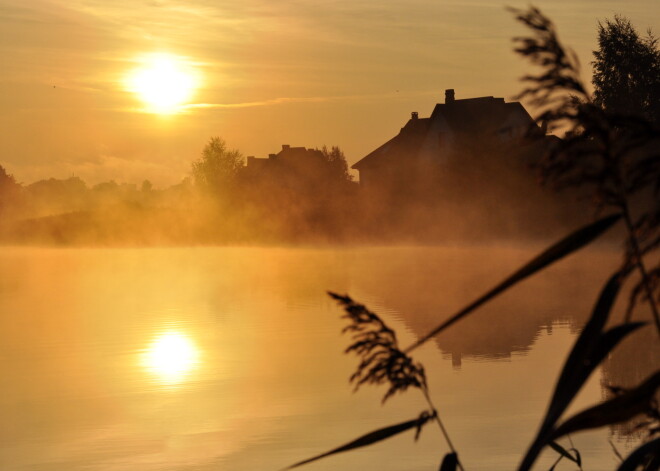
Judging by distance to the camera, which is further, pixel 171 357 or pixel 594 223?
pixel 171 357

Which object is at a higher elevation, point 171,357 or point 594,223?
point 171,357

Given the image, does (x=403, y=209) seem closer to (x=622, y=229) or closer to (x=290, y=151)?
(x=622, y=229)

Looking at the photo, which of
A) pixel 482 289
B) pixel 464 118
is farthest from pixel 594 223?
pixel 464 118

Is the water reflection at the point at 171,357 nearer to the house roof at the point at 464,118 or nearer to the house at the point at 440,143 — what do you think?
the house at the point at 440,143

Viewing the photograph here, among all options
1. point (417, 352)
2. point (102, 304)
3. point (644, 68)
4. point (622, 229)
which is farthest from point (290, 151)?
point (417, 352)

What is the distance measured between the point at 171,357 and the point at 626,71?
37.5 metres

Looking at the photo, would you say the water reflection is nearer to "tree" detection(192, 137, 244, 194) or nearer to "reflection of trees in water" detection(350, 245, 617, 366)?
"reflection of trees in water" detection(350, 245, 617, 366)

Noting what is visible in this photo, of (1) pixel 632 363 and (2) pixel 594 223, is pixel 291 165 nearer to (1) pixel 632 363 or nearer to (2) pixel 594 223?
(1) pixel 632 363

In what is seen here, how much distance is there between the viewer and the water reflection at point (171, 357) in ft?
46.2

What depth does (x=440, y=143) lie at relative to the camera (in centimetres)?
6147

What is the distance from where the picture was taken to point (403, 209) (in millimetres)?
53062

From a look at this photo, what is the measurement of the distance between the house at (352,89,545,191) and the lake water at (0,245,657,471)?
48.9 ft

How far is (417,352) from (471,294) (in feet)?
36.7

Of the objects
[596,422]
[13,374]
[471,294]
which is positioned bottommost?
[596,422]
